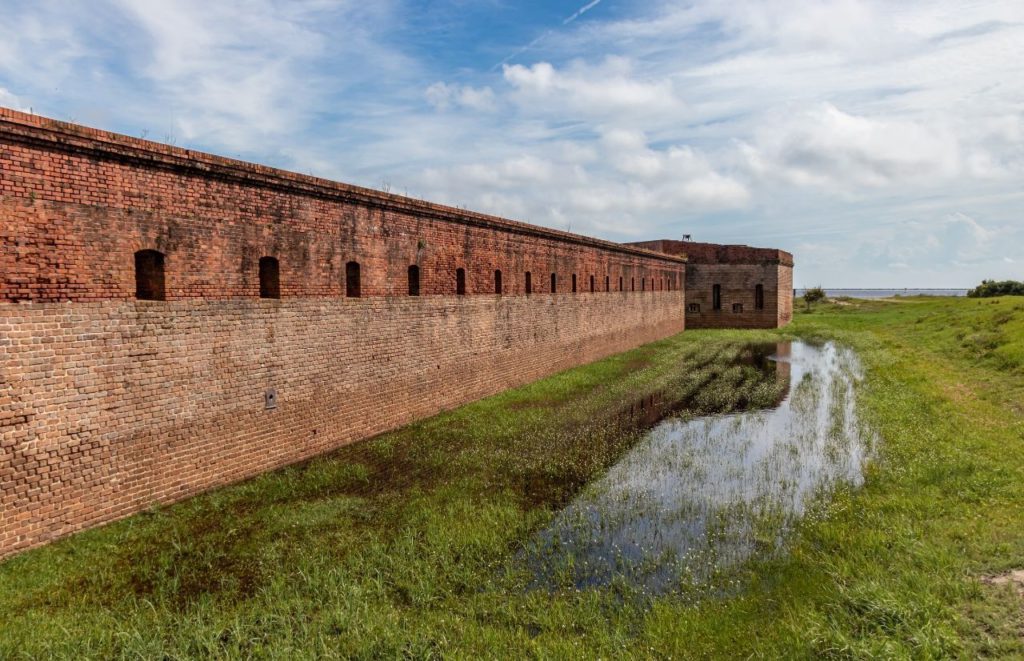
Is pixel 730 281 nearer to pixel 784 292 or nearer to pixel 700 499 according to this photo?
pixel 784 292

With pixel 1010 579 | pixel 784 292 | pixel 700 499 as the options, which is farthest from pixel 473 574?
pixel 784 292

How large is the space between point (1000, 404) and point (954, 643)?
11.5m

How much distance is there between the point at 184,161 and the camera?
27.2 feet

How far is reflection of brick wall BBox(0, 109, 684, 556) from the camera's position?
264 inches

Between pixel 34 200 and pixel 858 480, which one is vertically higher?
pixel 34 200

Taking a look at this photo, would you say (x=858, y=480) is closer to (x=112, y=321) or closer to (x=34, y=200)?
(x=112, y=321)

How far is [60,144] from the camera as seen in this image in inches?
273

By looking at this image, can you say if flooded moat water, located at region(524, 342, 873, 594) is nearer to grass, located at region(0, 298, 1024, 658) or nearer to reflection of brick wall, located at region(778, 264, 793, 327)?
grass, located at region(0, 298, 1024, 658)

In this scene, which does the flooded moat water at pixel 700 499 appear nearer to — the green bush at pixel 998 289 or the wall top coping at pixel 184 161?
the wall top coping at pixel 184 161

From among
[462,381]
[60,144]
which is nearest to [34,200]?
[60,144]

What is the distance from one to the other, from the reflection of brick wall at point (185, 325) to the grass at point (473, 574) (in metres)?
0.70

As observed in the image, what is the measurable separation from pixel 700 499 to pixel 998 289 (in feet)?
207

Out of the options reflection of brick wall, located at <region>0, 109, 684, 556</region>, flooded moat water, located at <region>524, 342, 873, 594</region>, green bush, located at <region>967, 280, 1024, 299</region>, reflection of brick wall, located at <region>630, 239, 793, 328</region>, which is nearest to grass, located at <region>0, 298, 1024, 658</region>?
flooded moat water, located at <region>524, 342, 873, 594</region>

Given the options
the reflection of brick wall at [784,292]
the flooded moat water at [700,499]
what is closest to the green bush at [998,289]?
the reflection of brick wall at [784,292]
